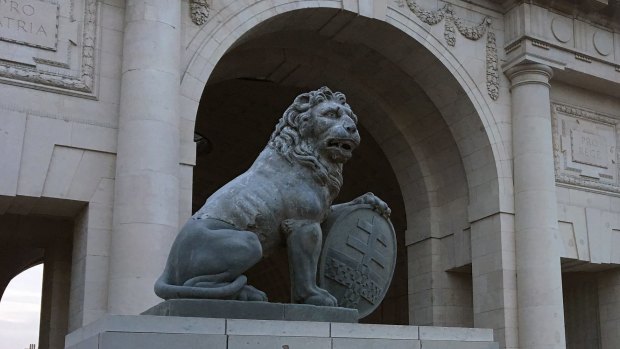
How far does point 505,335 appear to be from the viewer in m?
16.4

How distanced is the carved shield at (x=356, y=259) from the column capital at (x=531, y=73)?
11.4 metres

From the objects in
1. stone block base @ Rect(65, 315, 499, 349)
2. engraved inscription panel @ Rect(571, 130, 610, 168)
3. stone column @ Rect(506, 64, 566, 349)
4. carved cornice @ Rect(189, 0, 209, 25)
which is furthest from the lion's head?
engraved inscription panel @ Rect(571, 130, 610, 168)

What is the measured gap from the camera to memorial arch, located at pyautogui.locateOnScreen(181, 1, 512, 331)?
55.4ft

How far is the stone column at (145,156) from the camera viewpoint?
1240 cm

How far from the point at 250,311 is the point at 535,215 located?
11.9 meters

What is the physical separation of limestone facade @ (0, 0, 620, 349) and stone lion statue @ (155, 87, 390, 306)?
6.24 m

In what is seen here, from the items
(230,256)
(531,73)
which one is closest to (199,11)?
(531,73)

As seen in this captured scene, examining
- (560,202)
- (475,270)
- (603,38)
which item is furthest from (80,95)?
(603,38)

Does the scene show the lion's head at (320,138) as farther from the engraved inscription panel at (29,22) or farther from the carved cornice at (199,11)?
the carved cornice at (199,11)

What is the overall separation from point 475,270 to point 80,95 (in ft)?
29.5

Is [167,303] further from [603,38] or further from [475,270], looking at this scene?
[603,38]

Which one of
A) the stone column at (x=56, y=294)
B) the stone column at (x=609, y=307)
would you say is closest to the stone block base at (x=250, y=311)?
the stone column at (x=56, y=294)

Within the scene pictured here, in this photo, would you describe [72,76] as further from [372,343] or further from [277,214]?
[372,343]

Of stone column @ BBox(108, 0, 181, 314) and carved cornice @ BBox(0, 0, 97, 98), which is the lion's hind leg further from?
carved cornice @ BBox(0, 0, 97, 98)
